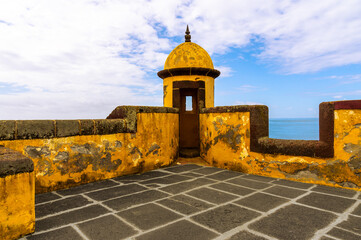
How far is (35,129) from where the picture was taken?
3.36 m

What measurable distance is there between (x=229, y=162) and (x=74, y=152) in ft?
10.3

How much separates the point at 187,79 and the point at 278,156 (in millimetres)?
3432

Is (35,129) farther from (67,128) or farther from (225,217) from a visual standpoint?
(225,217)

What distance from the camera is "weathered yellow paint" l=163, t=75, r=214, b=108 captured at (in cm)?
650

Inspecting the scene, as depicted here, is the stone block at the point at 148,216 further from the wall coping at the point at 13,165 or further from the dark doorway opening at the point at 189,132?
the dark doorway opening at the point at 189,132

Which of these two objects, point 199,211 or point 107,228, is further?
point 199,211

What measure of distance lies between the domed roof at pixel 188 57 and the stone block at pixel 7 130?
4632 mm

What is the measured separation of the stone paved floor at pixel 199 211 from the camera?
82.9 inches

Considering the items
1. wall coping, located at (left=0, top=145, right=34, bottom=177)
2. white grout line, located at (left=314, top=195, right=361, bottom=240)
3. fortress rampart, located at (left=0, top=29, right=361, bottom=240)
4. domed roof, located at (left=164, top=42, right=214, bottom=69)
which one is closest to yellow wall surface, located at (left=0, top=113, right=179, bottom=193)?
fortress rampart, located at (left=0, top=29, right=361, bottom=240)

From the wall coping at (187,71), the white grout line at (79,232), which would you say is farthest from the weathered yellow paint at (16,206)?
the wall coping at (187,71)

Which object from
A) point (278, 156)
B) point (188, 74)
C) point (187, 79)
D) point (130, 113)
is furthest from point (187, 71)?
point (278, 156)

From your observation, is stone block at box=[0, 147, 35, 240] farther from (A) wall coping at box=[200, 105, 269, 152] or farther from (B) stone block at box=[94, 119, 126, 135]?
(A) wall coping at box=[200, 105, 269, 152]

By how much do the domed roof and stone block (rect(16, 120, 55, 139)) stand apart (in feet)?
13.8

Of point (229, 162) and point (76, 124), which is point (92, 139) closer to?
point (76, 124)
